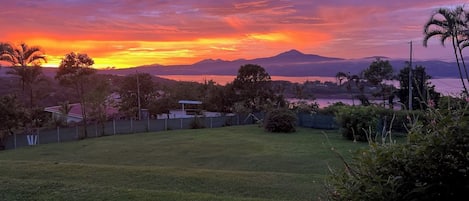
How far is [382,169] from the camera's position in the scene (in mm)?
2492

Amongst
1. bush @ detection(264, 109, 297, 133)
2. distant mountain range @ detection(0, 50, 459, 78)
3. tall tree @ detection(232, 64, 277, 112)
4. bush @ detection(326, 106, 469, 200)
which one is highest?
distant mountain range @ detection(0, 50, 459, 78)

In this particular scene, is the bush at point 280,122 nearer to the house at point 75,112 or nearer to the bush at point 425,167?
the house at point 75,112

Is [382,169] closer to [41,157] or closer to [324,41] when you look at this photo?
[41,157]

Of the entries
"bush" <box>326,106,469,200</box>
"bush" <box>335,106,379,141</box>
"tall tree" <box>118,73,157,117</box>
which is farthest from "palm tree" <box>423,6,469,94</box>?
"tall tree" <box>118,73,157,117</box>

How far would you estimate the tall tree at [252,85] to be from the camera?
40.2 m

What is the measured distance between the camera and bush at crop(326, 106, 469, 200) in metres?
2.38

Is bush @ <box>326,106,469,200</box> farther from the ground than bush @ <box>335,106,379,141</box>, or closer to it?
farther from the ground

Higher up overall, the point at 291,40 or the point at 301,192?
the point at 291,40

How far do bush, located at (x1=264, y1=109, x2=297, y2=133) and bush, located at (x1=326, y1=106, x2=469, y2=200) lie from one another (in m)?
23.4

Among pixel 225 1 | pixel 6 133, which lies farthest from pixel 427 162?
pixel 6 133

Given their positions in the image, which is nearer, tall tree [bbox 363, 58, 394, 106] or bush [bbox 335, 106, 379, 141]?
bush [bbox 335, 106, 379, 141]

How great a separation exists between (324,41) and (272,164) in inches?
614

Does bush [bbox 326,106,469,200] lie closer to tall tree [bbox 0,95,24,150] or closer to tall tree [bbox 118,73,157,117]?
tall tree [bbox 0,95,24,150]

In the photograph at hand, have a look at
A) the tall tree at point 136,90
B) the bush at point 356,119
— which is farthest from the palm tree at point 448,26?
the tall tree at point 136,90
